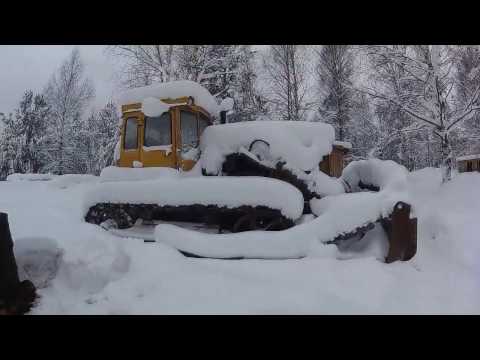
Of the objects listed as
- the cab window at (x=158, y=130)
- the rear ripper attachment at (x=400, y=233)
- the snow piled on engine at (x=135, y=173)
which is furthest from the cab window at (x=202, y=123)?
the rear ripper attachment at (x=400, y=233)

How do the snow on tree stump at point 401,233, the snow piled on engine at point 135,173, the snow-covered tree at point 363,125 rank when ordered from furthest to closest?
1. the snow-covered tree at point 363,125
2. the snow piled on engine at point 135,173
3. the snow on tree stump at point 401,233

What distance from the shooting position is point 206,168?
203 inches

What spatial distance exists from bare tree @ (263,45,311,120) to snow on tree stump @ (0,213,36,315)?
16963 millimetres

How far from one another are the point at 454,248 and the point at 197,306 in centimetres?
388

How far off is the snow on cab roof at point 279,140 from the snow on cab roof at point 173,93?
0.62 meters

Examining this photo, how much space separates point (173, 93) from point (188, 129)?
2.12 ft

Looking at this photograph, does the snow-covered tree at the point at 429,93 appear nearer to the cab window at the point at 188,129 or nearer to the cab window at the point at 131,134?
the cab window at the point at 188,129

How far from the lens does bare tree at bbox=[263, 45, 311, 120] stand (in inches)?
728

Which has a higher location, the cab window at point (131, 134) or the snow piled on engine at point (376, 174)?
the cab window at point (131, 134)

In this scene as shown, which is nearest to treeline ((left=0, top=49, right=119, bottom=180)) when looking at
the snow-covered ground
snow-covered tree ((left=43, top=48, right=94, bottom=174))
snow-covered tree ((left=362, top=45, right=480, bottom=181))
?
snow-covered tree ((left=43, top=48, right=94, bottom=174))

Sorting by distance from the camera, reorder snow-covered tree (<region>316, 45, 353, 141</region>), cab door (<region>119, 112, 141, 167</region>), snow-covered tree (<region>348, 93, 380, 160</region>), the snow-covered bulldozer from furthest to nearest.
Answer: snow-covered tree (<region>316, 45, 353, 141</region>)
snow-covered tree (<region>348, 93, 380, 160</region>)
cab door (<region>119, 112, 141, 167</region>)
the snow-covered bulldozer

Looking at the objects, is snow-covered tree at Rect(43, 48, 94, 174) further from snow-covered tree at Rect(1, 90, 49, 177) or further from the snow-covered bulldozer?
the snow-covered bulldozer

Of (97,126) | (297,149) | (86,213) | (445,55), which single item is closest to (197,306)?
(297,149)

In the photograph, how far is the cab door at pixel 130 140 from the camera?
17.8 feet
